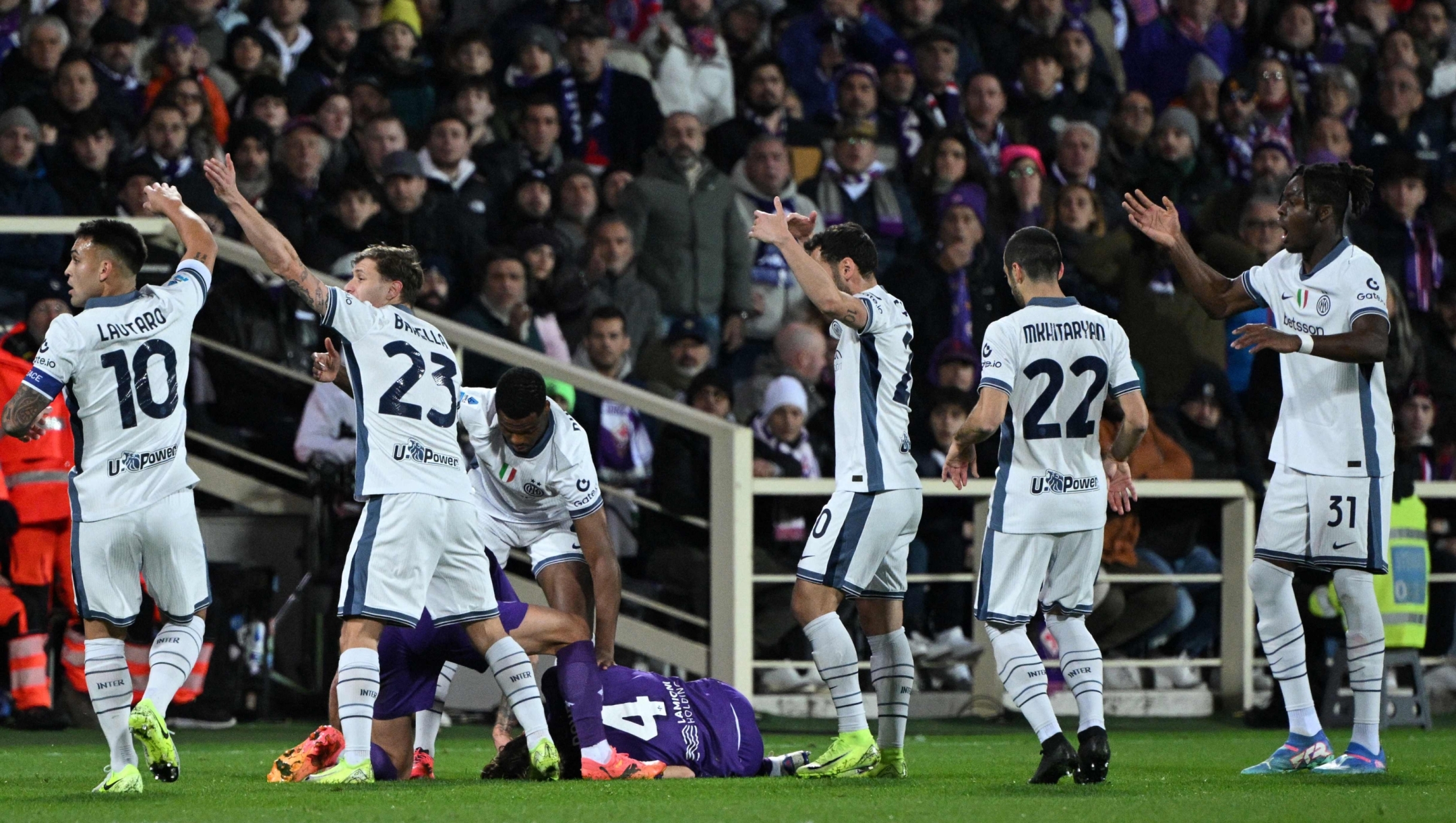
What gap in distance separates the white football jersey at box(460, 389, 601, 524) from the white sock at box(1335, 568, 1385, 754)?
287 centimetres

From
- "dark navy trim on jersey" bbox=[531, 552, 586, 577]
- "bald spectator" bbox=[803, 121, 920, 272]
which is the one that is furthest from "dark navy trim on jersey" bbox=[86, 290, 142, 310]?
Answer: "bald spectator" bbox=[803, 121, 920, 272]

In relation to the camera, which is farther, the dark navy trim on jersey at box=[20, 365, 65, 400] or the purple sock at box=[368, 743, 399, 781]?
the purple sock at box=[368, 743, 399, 781]

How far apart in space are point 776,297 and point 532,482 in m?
4.88

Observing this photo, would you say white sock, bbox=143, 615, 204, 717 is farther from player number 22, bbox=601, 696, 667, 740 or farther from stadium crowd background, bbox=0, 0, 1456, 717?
stadium crowd background, bbox=0, 0, 1456, 717

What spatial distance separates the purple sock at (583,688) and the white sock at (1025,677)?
1.54m

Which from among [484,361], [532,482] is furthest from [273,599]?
[532,482]

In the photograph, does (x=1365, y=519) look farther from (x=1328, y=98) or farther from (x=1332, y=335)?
(x=1328, y=98)

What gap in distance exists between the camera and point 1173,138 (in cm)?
1363

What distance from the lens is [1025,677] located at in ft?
21.7

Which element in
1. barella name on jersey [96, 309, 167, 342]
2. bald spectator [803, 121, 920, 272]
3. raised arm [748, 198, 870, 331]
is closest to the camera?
barella name on jersey [96, 309, 167, 342]

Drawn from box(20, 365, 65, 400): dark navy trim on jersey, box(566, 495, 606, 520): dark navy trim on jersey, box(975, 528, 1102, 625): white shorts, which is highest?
box(20, 365, 65, 400): dark navy trim on jersey

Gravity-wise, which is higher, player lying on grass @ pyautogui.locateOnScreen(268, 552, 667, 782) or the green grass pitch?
player lying on grass @ pyautogui.locateOnScreen(268, 552, 667, 782)

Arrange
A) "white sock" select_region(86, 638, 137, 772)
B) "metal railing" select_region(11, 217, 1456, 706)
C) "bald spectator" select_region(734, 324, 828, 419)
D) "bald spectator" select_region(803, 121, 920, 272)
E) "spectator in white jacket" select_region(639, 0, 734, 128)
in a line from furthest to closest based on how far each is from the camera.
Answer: "spectator in white jacket" select_region(639, 0, 734, 128), "bald spectator" select_region(803, 121, 920, 272), "bald spectator" select_region(734, 324, 828, 419), "metal railing" select_region(11, 217, 1456, 706), "white sock" select_region(86, 638, 137, 772)

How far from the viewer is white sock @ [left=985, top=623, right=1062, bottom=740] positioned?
6535 mm
